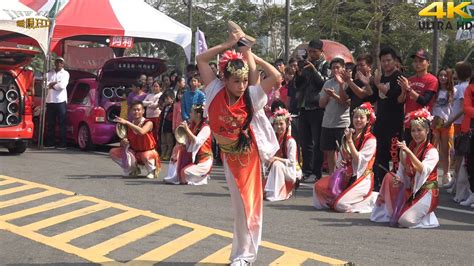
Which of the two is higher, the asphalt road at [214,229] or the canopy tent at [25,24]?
the canopy tent at [25,24]

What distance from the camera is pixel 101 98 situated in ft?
52.6

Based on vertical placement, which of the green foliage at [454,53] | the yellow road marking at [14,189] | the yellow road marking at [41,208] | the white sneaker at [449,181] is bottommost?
the yellow road marking at [14,189]

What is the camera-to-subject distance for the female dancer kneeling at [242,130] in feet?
19.1

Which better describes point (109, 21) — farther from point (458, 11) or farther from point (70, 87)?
point (458, 11)

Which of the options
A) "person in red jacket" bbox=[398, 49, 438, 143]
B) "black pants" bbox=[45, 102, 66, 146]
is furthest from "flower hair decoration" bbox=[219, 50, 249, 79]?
"black pants" bbox=[45, 102, 66, 146]

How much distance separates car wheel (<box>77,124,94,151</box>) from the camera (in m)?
15.8

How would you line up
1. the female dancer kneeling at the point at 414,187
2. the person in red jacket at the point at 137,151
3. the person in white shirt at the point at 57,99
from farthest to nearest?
the person in white shirt at the point at 57,99, the person in red jacket at the point at 137,151, the female dancer kneeling at the point at 414,187

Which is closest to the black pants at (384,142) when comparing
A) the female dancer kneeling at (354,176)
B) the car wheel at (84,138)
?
the female dancer kneeling at (354,176)

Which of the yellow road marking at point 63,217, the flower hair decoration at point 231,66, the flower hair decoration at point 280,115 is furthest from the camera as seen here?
the flower hair decoration at point 280,115

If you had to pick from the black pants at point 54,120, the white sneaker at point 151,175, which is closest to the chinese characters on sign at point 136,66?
the black pants at point 54,120

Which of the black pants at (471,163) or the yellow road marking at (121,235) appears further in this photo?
the black pants at (471,163)

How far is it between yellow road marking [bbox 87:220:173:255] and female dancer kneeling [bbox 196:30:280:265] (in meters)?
1.31

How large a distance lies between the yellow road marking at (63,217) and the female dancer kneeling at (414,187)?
10.1ft

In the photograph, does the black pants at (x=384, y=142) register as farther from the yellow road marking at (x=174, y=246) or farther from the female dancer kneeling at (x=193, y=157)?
the yellow road marking at (x=174, y=246)
